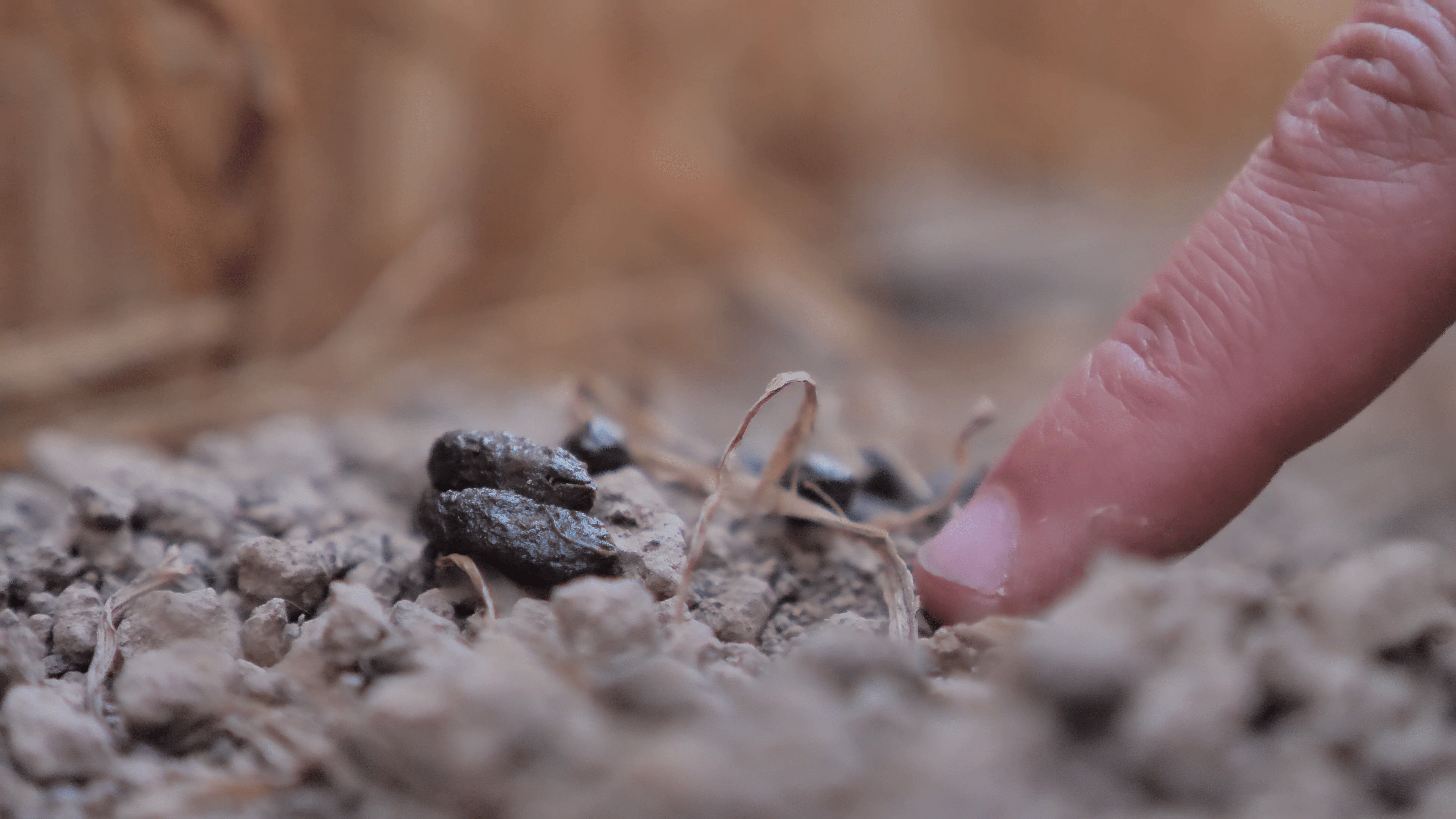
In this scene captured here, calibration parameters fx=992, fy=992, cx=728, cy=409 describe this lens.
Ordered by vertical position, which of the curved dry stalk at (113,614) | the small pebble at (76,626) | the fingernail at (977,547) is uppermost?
the fingernail at (977,547)

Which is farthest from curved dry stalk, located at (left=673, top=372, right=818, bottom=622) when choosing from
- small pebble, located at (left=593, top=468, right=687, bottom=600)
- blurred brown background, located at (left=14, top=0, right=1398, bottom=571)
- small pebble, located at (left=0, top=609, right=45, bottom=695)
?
blurred brown background, located at (left=14, top=0, right=1398, bottom=571)

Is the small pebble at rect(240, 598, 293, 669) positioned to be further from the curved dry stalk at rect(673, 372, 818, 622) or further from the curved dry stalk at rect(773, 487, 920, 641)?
the curved dry stalk at rect(773, 487, 920, 641)

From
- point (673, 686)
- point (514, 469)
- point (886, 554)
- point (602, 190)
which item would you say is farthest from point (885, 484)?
point (602, 190)

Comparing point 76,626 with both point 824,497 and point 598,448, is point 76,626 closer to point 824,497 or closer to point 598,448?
point 598,448

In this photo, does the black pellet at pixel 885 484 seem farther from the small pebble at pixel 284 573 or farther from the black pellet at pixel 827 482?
the small pebble at pixel 284 573

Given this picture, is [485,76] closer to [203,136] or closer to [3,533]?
[203,136]

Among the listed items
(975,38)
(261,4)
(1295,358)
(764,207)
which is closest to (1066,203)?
(975,38)

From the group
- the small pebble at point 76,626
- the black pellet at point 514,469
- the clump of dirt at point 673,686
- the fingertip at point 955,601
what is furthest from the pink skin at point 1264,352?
the small pebble at point 76,626
